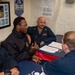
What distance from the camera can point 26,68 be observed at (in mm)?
1902

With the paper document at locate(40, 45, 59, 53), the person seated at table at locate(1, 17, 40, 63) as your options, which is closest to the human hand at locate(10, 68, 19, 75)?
the person seated at table at locate(1, 17, 40, 63)

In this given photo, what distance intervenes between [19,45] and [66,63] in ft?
3.96

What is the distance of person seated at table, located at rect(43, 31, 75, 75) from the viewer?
4.00 feet

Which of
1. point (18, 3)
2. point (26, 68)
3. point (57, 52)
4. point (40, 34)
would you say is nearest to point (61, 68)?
point (26, 68)

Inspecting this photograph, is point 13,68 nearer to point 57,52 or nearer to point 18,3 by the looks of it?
point 57,52

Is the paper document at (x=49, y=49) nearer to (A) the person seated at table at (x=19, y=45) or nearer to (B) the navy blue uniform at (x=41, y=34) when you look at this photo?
(A) the person seated at table at (x=19, y=45)

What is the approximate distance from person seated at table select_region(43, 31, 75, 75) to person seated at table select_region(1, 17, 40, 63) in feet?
2.95

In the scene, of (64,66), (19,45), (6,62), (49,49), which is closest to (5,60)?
(6,62)

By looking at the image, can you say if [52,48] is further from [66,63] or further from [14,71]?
[66,63]

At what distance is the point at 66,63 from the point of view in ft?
4.04

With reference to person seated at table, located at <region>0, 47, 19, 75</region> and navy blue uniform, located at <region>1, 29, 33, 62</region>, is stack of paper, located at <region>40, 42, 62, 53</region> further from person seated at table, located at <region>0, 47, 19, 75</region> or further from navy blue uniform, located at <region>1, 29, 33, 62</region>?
person seated at table, located at <region>0, 47, 19, 75</region>

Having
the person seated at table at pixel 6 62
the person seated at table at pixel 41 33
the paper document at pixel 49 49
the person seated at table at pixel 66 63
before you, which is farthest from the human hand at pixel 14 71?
the person seated at table at pixel 41 33

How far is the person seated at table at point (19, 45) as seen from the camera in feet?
7.22

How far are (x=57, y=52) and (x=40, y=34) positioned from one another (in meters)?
0.83
